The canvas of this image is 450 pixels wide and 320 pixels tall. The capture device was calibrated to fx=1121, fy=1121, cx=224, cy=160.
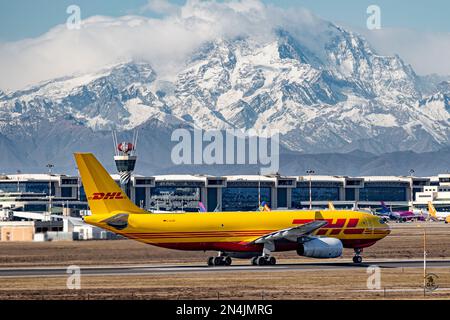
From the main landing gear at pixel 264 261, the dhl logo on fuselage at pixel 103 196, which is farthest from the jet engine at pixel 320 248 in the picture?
the dhl logo on fuselage at pixel 103 196

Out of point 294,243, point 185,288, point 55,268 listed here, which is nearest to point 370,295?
point 185,288

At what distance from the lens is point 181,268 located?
83.5 meters

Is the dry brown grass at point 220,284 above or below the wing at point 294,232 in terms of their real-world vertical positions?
below

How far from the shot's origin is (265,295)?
59.8 meters

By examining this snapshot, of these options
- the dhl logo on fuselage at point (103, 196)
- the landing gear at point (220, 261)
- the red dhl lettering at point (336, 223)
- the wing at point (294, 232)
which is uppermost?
the dhl logo on fuselage at point (103, 196)

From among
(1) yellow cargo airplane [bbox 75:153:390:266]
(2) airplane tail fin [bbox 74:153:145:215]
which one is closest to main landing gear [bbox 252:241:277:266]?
(1) yellow cargo airplane [bbox 75:153:390:266]

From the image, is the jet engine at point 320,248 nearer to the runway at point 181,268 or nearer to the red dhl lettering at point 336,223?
the runway at point 181,268

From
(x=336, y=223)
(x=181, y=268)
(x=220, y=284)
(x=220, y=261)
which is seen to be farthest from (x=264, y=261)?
(x=220, y=284)

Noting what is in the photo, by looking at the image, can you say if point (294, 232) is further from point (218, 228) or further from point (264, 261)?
point (218, 228)

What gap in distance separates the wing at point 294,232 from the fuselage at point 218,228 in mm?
630

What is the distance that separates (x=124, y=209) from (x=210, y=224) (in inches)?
260

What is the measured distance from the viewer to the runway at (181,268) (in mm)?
78625

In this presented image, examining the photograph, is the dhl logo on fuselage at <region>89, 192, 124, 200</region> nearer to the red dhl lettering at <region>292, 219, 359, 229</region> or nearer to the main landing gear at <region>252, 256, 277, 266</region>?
the main landing gear at <region>252, 256, 277, 266</region>
